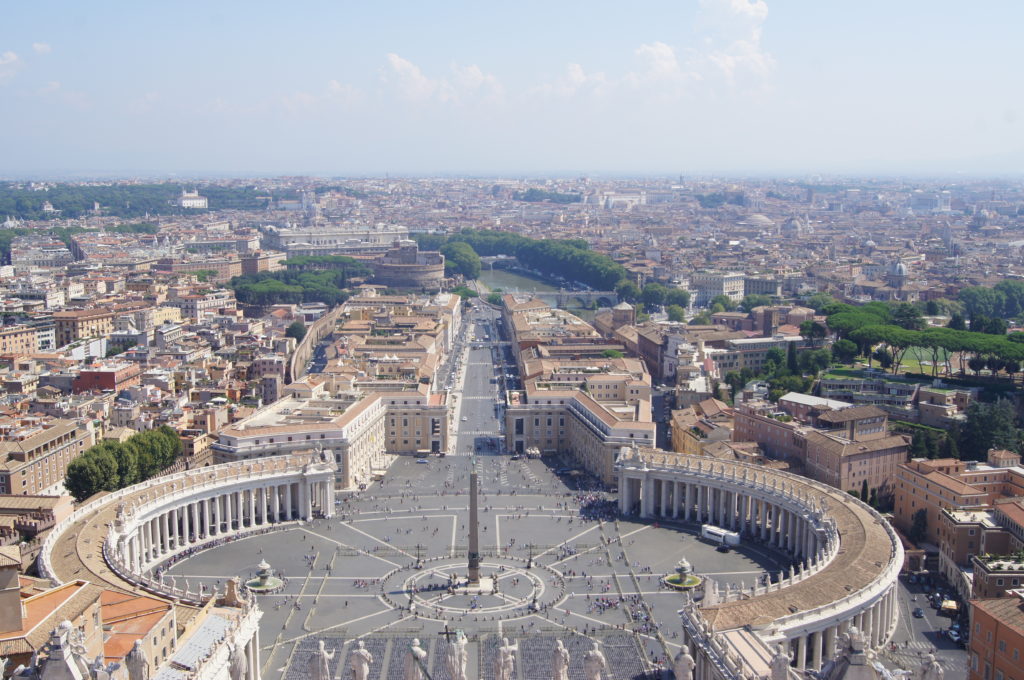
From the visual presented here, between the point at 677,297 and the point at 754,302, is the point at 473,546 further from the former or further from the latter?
the point at 677,297

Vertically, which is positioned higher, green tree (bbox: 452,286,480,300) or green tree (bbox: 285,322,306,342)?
green tree (bbox: 285,322,306,342)

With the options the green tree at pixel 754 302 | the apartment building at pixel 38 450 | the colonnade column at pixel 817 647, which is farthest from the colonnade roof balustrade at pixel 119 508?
the green tree at pixel 754 302

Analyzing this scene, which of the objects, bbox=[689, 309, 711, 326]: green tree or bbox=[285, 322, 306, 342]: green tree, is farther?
bbox=[689, 309, 711, 326]: green tree

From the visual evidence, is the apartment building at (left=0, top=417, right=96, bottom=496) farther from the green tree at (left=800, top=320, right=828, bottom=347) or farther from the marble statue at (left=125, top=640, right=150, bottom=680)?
the green tree at (left=800, top=320, right=828, bottom=347)

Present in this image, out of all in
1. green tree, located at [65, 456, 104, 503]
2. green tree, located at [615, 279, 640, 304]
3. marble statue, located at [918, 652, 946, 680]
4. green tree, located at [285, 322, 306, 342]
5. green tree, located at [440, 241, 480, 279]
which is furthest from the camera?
green tree, located at [440, 241, 480, 279]

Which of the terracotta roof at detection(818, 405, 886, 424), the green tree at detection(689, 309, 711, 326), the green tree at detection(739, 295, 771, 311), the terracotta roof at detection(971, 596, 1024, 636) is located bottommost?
the green tree at detection(689, 309, 711, 326)

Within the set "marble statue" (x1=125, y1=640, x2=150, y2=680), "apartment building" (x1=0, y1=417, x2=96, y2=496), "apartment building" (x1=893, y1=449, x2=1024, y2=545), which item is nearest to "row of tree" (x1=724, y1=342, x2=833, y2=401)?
"apartment building" (x1=893, y1=449, x2=1024, y2=545)

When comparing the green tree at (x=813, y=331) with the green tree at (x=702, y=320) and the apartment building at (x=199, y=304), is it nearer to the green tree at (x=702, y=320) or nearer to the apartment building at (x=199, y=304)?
the green tree at (x=702, y=320)
